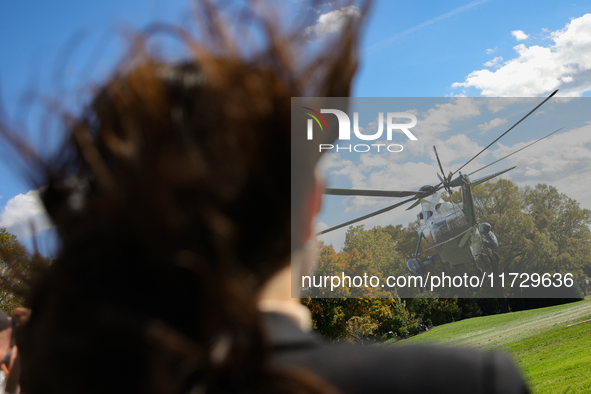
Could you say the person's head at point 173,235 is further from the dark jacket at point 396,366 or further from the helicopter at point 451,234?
the helicopter at point 451,234

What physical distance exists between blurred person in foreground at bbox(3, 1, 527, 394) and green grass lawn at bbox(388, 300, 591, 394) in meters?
8.21

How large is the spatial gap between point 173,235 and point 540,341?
21.9 meters

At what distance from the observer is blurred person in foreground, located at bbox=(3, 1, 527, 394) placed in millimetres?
656

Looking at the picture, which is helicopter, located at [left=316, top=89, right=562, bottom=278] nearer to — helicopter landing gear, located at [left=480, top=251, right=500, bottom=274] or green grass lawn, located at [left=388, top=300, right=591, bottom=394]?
helicopter landing gear, located at [left=480, top=251, right=500, bottom=274]

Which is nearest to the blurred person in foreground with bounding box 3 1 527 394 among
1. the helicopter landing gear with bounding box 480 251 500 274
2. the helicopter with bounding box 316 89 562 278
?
the helicopter with bounding box 316 89 562 278

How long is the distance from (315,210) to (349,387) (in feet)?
1.07

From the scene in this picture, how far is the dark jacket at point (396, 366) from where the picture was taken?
66 cm

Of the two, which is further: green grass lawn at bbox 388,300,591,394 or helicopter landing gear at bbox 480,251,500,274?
helicopter landing gear at bbox 480,251,500,274

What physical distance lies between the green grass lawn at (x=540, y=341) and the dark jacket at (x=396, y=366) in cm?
817

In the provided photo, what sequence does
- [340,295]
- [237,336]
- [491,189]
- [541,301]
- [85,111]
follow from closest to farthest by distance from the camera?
[237,336], [85,111], [340,295], [491,189], [541,301]

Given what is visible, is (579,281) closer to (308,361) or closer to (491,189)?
(491,189)

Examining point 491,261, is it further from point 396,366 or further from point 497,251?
point 396,366

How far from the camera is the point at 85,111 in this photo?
839mm

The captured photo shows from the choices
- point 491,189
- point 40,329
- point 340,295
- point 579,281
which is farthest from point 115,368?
point 579,281
